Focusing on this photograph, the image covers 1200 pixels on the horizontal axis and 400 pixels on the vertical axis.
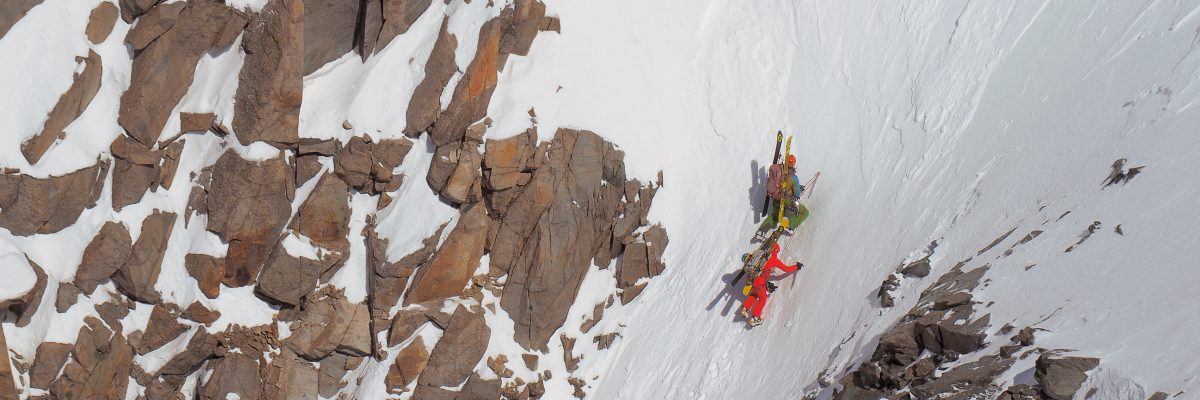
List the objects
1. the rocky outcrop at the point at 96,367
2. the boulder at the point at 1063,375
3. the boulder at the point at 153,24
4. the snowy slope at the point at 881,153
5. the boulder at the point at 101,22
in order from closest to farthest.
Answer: the boulder at the point at 1063,375 → the snowy slope at the point at 881,153 → the boulder at the point at 101,22 → the boulder at the point at 153,24 → the rocky outcrop at the point at 96,367

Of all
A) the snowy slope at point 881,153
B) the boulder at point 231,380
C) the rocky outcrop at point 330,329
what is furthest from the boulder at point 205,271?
the snowy slope at point 881,153

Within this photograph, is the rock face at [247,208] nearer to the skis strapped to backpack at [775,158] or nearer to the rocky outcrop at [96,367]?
the rocky outcrop at [96,367]

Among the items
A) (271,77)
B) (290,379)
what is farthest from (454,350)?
(271,77)

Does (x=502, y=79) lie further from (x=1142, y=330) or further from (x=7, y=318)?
(x=1142, y=330)

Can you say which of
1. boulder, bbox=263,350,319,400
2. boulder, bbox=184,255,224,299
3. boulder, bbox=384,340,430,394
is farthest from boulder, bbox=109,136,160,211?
boulder, bbox=384,340,430,394

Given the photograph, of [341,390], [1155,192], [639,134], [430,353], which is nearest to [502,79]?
[639,134]

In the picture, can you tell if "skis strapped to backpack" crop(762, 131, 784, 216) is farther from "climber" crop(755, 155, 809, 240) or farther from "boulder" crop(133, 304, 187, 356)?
"boulder" crop(133, 304, 187, 356)
